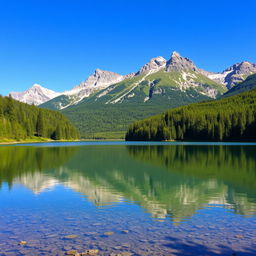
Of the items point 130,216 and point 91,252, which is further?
point 130,216

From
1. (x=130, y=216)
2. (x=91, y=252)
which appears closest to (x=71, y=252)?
(x=91, y=252)

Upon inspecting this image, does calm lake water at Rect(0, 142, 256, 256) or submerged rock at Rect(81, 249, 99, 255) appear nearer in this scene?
submerged rock at Rect(81, 249, 99, 255)

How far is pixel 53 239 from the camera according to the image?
55.9 feet

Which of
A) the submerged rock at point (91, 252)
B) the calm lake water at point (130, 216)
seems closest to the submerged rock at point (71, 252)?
the calm lake water at point (130, 216)

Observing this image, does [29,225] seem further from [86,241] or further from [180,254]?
[180,254]

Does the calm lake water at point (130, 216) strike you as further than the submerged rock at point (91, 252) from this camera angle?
Yes

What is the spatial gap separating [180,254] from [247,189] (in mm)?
21146

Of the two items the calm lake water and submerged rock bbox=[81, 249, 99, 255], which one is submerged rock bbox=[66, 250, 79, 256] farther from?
submerged rock bbox=[81, 249, 99, 255]

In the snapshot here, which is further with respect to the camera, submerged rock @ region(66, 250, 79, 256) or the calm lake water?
the calm lake water

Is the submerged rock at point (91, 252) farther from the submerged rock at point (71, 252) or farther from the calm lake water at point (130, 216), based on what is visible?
the submerged rock at point (71, 252)

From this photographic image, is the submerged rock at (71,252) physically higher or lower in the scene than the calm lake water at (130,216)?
lower

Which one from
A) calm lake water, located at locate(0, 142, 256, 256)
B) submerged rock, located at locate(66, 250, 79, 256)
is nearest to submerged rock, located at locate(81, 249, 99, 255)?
calm lake water, located at locate(0, 142, 256, 256)

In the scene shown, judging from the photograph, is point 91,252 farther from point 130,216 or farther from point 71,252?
point 130,216

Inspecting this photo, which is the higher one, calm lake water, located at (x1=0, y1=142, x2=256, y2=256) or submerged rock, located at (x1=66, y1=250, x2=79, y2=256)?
calm lake water, located at (x1=0, y1=142, x2=256, y2=256)
